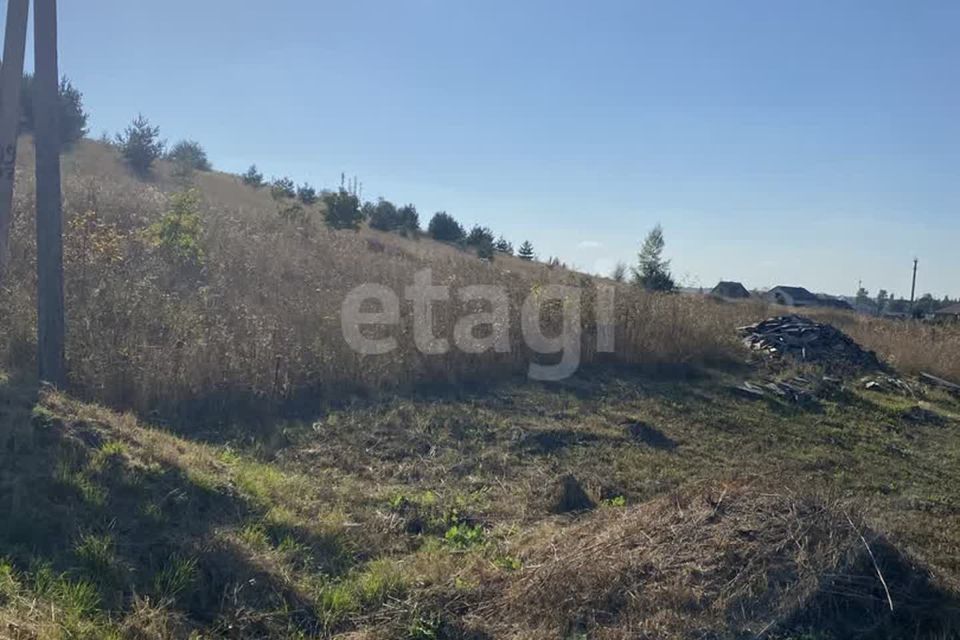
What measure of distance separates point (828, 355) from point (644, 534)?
11.5 m

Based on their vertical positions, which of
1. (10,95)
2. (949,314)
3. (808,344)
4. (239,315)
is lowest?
(808,344)

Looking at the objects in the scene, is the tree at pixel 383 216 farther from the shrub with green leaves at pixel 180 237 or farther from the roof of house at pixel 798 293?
the roof of house at pixel 798 293

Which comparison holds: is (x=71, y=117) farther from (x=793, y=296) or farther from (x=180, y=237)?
(x=793, y=296)

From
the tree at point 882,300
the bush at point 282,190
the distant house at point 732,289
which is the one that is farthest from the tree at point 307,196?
the tree at point 882,300

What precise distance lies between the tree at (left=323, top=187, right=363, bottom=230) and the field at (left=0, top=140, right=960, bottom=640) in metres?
11.4

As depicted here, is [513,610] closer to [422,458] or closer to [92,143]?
[422,458]

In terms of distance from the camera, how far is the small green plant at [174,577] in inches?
144

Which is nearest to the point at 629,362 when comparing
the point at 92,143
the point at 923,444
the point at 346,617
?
the point at 923,444

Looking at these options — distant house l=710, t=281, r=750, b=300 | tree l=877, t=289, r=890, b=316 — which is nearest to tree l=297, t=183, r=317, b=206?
distant house l=710, t=281, r=750, b=300

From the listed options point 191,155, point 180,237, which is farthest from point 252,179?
point 180,237

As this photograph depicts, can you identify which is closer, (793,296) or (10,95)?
→ (10,95)

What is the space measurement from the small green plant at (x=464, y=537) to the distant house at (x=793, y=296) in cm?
4575

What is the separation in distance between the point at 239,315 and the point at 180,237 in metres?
3.12

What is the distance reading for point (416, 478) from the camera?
21.0ft
